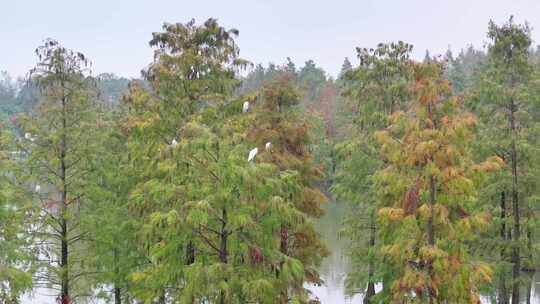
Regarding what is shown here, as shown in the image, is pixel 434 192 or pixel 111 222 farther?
pixel 111 222

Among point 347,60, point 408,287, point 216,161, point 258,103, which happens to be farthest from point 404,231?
point 347,60

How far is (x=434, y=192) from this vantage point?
11398 mm

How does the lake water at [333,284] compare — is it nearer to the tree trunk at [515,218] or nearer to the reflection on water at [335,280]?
the reflection on water at [335,280]

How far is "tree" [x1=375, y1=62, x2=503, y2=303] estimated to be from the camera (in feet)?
35.7

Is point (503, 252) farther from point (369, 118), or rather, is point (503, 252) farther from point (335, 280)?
point (335, 280)

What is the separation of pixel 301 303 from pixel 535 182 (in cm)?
1010

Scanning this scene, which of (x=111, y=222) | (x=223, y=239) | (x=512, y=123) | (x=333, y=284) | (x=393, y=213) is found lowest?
(x=333, y=284)

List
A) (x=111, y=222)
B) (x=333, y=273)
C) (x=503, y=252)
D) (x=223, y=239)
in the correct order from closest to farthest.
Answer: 1. (x=223, y=239)
2. (x=111, y=222)
3. (x=503, y=252)
4. (x=333, y=273)

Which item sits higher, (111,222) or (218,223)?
(111,222)

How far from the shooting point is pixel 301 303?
36.9 ft

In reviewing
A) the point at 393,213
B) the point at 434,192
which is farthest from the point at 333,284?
the point at 434,192

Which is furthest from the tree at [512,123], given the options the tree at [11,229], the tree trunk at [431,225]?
the tree at [11,229]

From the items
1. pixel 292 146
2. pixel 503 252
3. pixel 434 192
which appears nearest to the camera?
pixel 434 192

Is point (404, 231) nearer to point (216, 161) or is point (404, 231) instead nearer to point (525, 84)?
point (216, 161)
